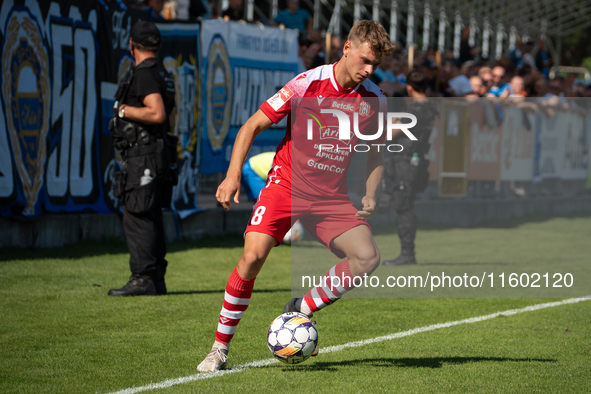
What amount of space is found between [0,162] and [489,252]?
669 cm

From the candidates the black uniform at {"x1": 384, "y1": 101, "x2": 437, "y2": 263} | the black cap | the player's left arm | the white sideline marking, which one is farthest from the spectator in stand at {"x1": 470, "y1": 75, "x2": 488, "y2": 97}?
the player's left arm

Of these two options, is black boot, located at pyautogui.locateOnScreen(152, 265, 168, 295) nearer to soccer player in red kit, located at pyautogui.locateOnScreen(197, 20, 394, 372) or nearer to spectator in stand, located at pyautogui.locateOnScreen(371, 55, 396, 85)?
soccer player in red kit, located at pyautogui.locateOnScreen(197, 20, 394, 372)

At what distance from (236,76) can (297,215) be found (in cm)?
759

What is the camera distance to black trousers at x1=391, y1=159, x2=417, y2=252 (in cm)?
973

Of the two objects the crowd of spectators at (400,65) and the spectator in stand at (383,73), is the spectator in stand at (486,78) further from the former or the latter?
the spectator in stand at (383,73)

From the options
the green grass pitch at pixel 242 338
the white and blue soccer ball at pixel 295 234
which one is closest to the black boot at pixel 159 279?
the green grass pitch at pixel 242 338

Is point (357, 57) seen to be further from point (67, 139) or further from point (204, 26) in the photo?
point (204, 26)

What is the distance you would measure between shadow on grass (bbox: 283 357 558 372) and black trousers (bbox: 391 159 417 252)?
4.80 m

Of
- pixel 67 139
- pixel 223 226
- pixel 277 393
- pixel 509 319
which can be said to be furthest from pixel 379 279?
pixel 277 393

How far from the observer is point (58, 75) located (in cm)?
937

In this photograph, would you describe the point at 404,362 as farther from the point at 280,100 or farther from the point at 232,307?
the point at 280,100

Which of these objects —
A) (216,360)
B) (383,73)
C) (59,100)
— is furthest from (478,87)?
(216,360)

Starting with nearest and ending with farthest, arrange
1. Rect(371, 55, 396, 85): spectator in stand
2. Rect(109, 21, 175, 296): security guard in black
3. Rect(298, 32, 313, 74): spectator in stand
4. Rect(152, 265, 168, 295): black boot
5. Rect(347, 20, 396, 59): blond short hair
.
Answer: Rect(347, 20, 396, 59): blond short hair, Rect(109, 21, 175, 296): security guard in black, Rect(152, 265, 168, 295): black boot, Rect(298, 32, 313, 74): spectator in stand, Rect(371, 55, 396, 85): spectator in stand

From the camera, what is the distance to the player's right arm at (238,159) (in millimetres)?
4348
